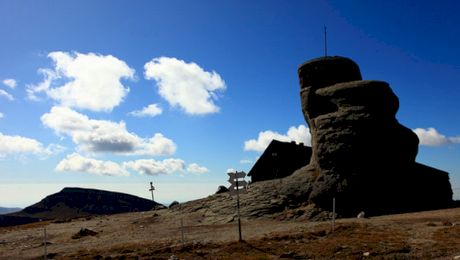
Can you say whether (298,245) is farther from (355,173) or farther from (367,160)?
(367,160)

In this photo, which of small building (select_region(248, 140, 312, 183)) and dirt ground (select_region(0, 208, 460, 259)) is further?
small building (select_region(248, 140, 312, 183))

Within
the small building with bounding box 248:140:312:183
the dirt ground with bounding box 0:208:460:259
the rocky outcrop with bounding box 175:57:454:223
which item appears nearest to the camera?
the dirt ground with bounding box 0:208:460:259

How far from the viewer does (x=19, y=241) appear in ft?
115

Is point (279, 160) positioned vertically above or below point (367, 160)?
above

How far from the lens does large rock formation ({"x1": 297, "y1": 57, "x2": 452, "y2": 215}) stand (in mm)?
37188

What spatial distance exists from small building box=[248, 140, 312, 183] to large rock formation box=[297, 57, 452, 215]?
18.0m

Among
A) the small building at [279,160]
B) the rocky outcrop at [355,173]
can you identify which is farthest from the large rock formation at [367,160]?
the small building at [279,160]

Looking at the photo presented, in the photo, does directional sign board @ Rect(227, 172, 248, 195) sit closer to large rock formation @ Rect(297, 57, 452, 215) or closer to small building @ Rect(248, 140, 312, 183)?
large rock formation @ Rect(297, 57, 452, 215)

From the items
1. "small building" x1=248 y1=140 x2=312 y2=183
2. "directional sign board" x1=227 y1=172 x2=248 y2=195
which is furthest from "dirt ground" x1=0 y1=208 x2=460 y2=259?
"small building" x1=248 y1=140 x2=312 y2=183

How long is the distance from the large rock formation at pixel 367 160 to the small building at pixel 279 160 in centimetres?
1801

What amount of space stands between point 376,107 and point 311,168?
916 centimetres

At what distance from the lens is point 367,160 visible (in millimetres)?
37688

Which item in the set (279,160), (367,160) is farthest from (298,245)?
(279,160)

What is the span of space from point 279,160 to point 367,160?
80.9 feet
